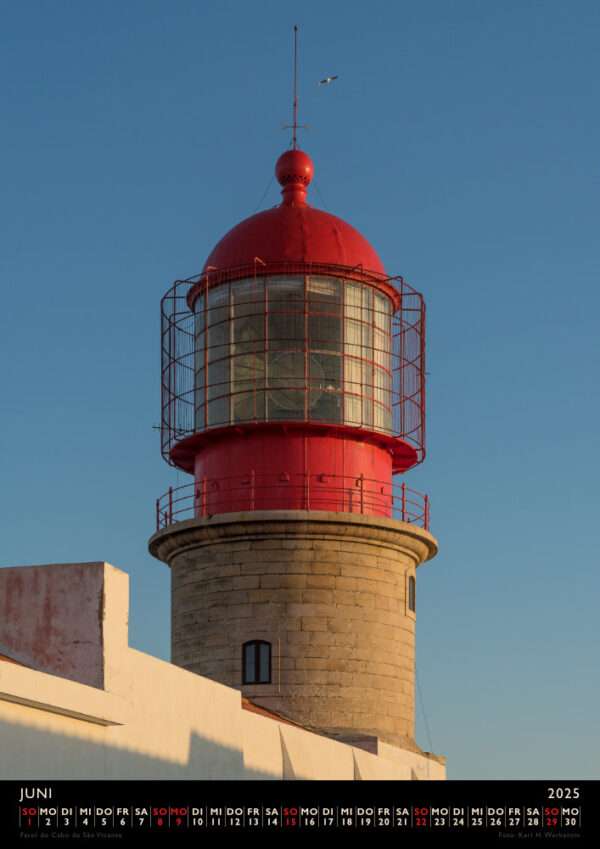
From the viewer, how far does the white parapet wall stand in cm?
1784

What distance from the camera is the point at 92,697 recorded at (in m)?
19.2

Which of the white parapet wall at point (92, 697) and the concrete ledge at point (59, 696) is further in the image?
the white parapet wall at point (92, 697)

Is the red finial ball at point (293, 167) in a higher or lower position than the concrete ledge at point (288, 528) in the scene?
higher

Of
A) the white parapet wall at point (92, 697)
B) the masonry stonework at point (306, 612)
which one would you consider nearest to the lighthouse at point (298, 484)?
the masonry stonework at point (306, 612)

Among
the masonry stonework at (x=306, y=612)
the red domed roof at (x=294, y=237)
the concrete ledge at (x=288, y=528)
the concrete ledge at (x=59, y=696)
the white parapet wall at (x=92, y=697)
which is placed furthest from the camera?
the red domed roof at (x=294, y=237)

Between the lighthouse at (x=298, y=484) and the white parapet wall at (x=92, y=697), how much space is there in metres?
7.76

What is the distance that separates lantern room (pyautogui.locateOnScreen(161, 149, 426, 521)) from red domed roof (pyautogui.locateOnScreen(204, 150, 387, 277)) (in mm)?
37

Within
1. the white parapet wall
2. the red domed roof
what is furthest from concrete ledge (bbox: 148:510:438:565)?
the white parapet wall

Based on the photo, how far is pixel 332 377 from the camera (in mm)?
33375

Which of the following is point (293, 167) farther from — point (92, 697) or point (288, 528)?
point (92, 697)

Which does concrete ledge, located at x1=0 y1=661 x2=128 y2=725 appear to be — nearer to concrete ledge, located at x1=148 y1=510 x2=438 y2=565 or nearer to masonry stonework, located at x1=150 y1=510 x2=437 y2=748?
masonry stonework, located at x1=150 y1=510 x2=437 y2=748

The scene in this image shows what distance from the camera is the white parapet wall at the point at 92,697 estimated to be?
17.8m

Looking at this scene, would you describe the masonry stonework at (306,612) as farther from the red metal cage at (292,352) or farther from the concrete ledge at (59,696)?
the concrete ledge at (59,696)
